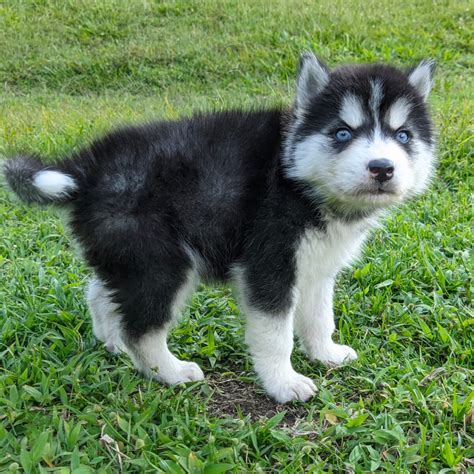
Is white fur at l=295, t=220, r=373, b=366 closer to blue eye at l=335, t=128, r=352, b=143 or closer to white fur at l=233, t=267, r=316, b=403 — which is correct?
white fur at l=233, t=267, r=316, b=403

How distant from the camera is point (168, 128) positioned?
12.5 ft

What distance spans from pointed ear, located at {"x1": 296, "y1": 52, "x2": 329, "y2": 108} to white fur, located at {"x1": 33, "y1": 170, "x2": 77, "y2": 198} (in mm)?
1313

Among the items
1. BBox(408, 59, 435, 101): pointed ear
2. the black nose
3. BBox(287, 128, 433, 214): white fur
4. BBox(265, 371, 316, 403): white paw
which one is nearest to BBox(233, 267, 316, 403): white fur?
BBox(265, 371, 316, 403): white paw

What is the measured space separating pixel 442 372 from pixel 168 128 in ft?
6.75

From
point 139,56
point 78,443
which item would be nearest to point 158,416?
point 78,443

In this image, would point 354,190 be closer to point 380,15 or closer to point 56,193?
point 56,193

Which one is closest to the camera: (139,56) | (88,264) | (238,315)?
(88,264)

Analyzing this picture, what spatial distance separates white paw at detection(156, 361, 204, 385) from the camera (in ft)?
12.5

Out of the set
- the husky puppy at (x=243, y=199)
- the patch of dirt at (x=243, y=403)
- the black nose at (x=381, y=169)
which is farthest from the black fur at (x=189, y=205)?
the patch of dirt at (x=243, y=403)

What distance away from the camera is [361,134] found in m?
3.45

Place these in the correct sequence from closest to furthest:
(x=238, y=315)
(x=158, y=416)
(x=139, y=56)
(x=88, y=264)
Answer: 1. (x=158, y=416)
2. (x=88, y=264)
3. (x=238, y=315)
4. (x=139, y=56)

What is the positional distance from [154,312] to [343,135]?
4.40 feet

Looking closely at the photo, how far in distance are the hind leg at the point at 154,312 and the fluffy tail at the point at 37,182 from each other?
0.56 m

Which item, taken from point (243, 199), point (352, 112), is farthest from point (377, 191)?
point (243, 199)
